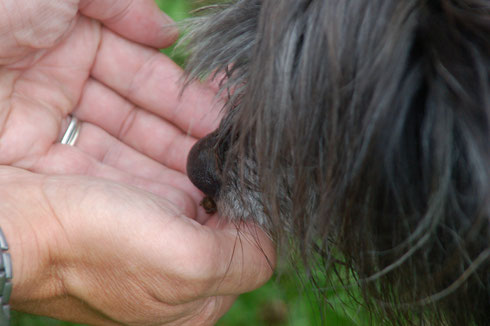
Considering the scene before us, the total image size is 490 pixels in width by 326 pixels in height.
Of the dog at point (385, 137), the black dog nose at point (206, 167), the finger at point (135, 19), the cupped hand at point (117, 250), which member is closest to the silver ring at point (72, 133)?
the cupped hand at point (117, 250)

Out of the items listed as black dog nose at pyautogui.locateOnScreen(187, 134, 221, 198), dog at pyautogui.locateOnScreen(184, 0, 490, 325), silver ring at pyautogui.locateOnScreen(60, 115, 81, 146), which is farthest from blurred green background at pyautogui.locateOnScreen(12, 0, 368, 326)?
dog at pyautogui.locateOnScreen(184, 0, 490, 325)

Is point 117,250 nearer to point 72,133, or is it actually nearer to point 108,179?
point 108,179

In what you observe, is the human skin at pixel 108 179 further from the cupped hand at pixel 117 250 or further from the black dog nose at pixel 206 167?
the black dog nose at pixel 206 167

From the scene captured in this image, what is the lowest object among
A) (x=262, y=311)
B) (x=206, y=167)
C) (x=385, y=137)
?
(x=262, y=311)

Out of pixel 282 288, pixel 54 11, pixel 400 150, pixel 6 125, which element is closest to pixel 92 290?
pixel 6 125

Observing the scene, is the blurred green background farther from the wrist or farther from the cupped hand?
the wrist

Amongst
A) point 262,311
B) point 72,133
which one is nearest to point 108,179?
point 72,133
